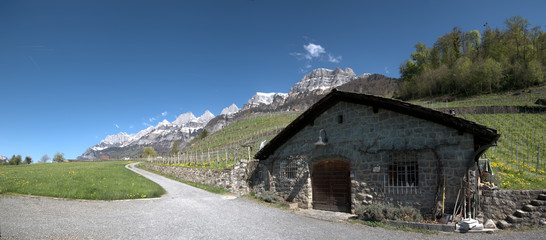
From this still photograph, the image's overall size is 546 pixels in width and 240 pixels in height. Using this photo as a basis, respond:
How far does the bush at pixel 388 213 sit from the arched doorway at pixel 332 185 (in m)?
1.72

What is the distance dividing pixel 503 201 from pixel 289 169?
8503 millimetres

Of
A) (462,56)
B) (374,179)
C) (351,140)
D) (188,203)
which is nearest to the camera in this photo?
(374,179)

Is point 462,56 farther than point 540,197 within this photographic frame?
Yes

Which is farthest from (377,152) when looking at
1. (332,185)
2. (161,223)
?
(161,223)

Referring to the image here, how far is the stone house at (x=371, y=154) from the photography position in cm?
891

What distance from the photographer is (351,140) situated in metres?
11.5

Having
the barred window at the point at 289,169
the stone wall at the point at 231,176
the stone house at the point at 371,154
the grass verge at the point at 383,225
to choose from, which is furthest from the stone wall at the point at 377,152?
the stone wall at the point at 231,176

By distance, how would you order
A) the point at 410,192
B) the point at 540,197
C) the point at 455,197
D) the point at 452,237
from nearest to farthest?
the point at 452,237
the point at 540,197
the point at 455,197
the point at 410,192

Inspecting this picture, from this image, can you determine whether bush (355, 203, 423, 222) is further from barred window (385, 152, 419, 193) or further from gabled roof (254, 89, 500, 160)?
gabled roof (254, 89, 500, 160)

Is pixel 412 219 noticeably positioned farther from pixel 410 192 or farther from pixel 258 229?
pixel 258 229

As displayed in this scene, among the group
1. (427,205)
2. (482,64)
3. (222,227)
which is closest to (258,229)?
(222,227)

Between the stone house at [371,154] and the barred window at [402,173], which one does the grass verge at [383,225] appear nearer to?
the stone house at [371,154]

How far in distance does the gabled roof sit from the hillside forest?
44965mm

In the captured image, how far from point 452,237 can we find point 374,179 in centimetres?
338
